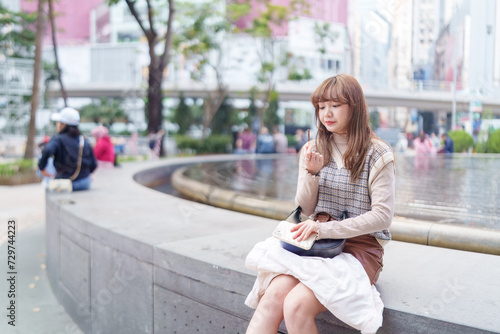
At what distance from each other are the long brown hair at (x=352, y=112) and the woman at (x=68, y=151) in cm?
385

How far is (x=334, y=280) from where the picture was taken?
6.46 ft

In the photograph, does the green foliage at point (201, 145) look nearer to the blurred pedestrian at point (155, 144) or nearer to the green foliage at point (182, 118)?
the blurred pedestrian at point (155, 144)

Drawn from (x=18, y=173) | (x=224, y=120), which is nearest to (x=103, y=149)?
(x=18, y=173)

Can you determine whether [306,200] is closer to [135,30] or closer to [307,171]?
[307,171]

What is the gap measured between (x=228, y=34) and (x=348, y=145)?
23.4 metres

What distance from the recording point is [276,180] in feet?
26.7

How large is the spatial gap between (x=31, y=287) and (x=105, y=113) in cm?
5007

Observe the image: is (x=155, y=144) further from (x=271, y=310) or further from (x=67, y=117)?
(x=271, y=310)

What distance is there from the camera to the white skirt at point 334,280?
75.9 inches

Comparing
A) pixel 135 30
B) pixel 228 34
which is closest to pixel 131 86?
pixel 135 30

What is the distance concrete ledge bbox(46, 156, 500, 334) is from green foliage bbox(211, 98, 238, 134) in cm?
2522

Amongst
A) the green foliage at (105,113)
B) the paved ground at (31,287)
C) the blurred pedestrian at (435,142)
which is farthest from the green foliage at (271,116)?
the green foliage at (105,113)

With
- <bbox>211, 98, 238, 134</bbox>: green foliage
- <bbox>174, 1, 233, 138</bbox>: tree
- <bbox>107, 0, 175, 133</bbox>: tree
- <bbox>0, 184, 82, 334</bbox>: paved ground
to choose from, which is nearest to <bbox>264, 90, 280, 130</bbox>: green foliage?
<bbox>211, 98, 238, 134</bbox>: green foliage

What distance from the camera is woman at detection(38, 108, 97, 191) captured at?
5.48 m
